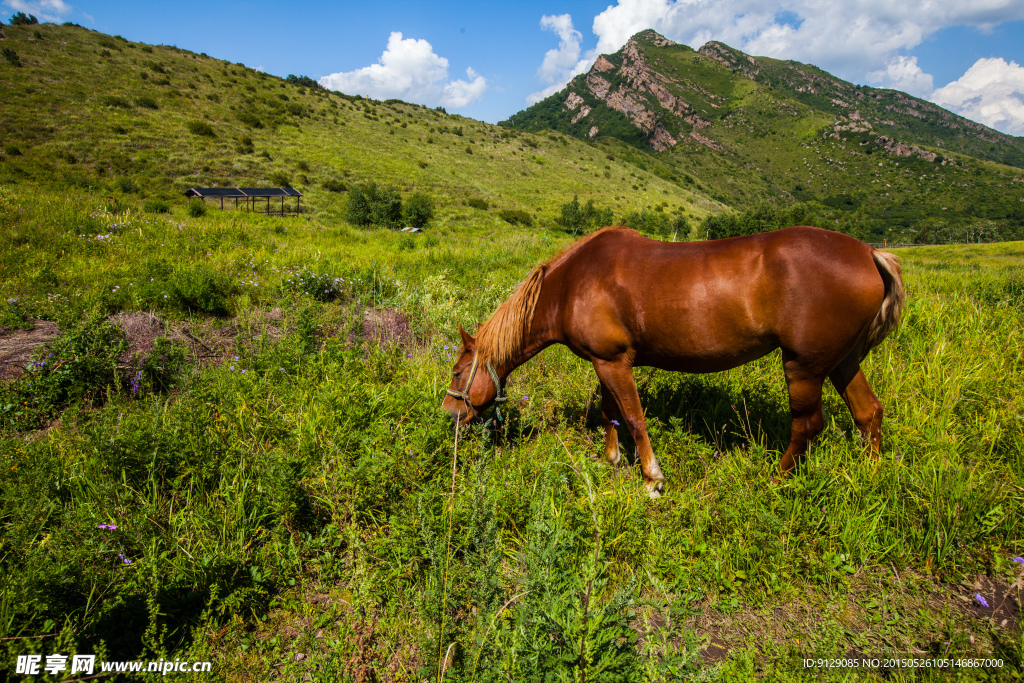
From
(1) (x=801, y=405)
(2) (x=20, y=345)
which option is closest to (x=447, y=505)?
(1) (x=801, y=405)

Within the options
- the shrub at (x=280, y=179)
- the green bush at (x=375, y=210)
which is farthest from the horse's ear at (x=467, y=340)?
the shrub at (x=280, y=179)

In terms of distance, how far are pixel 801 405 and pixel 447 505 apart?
279 centimetres

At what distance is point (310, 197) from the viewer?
94.0 ft

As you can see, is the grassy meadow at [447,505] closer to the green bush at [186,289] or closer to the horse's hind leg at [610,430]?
the green bush at [186,289]

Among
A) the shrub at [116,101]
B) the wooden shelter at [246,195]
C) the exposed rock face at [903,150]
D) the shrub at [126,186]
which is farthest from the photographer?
the exposed rock face at [903,150]

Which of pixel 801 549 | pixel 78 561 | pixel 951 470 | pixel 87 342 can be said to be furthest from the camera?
pixel 87 342

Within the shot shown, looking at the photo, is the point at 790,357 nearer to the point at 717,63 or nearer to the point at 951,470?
the point at 951,470

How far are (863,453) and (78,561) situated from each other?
5.21 meters

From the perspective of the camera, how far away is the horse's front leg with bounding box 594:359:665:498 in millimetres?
3318

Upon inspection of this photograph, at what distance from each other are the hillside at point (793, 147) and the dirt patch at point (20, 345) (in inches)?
3602

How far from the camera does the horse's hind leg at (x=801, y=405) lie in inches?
121

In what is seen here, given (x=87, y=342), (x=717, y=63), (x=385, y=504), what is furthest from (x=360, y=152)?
(x=717, y=63)

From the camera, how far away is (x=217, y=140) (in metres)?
34.4

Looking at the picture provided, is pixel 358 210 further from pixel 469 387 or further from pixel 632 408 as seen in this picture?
pixel 632 408
